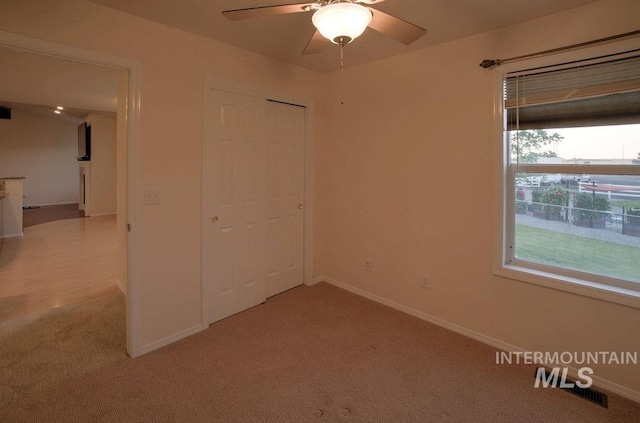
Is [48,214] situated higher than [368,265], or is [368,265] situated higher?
[48,214]

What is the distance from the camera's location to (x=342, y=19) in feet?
4.38

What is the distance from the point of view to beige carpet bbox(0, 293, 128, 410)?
2066 mm

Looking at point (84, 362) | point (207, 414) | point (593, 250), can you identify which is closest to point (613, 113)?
point (593, 250)

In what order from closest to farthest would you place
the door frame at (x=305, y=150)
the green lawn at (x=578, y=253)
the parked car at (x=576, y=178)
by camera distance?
the green lawn at (x=578, y=253), the parked car at (x=576, y=178), the door frame at (x=305, y=150)

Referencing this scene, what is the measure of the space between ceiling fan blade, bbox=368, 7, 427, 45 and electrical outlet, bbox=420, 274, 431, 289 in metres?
2.00

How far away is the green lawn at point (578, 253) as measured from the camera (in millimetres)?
2047

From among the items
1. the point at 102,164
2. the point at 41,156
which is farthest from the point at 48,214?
the point at 41,156

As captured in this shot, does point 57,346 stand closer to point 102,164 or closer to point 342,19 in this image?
point 342,19

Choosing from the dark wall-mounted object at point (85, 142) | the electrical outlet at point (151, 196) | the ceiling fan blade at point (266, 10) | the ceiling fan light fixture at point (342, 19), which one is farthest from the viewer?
the dark wall-mounted object at point (85, 142)

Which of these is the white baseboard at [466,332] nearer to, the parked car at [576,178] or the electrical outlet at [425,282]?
the electrical outlet at [425,282]

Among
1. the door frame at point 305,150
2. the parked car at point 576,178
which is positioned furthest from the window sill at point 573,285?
the door frame at point 305,150

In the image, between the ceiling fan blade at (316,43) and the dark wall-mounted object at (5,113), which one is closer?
the ceiling fan blade at (316,43)

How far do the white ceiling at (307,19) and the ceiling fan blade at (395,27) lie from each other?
1.83ft

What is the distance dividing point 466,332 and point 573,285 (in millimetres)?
865
